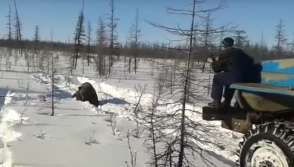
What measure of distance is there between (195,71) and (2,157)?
125 inches

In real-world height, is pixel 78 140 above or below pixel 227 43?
below

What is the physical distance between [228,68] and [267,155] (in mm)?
1462

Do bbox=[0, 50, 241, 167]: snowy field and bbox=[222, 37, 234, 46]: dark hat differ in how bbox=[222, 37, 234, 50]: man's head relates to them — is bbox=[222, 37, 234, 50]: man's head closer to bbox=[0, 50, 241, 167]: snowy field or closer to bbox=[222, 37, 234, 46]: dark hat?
bbox=[222, 37, 234, 46]: dark hat

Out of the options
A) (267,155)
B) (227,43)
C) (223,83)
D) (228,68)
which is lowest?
(267,155)

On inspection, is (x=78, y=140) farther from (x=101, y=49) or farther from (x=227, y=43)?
(x=101, y=49)

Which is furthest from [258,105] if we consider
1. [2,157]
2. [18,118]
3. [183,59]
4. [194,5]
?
[18,118]

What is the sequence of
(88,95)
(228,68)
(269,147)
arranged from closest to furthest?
(269,147), (228,68), (88,95)

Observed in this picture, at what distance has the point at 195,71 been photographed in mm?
5184

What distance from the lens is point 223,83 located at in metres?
5.51

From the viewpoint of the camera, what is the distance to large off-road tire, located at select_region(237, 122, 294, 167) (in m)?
4.23

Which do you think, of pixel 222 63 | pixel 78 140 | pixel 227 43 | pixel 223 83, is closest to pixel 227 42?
pixel 227 43

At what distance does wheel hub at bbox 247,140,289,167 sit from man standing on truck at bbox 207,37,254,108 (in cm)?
109

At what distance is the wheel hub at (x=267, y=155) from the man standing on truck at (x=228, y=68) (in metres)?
1.09

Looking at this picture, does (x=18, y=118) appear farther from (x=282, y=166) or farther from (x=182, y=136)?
(x=282, y=166)
